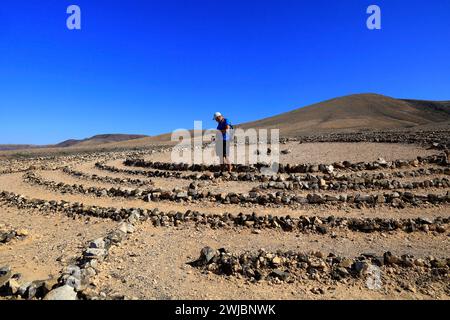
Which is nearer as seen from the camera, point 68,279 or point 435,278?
point 68,279

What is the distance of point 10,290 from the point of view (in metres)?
5.59

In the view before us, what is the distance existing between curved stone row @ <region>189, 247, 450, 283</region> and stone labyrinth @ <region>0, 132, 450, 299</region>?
0.02 m

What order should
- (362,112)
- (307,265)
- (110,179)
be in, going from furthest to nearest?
(362,112) → (110,179) → (307,265)

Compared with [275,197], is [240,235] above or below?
below

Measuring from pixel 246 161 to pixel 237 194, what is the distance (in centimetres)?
445

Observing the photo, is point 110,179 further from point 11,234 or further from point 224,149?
point 11,234

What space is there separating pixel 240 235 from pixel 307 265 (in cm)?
200

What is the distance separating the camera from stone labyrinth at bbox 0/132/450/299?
5.72m

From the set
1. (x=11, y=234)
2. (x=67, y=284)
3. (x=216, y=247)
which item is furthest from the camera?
(x=11, y=234)

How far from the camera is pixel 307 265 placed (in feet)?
20.1

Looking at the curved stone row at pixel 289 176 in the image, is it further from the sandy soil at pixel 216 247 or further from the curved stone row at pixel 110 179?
the sandy soil at pixel 216 247

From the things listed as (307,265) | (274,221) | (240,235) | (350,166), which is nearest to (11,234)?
(240,235)
